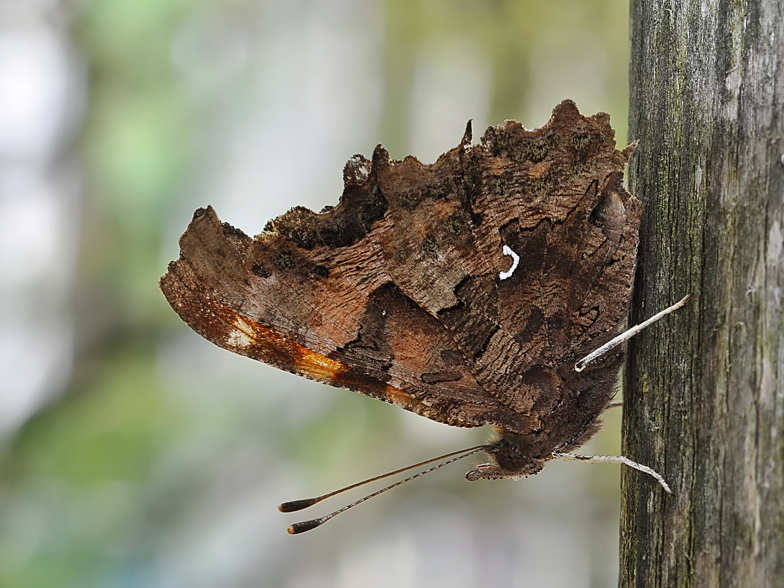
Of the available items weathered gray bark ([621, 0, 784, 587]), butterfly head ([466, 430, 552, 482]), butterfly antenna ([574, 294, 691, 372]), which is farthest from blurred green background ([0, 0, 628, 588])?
weathered gray bark ([621, 0, 784, 587])

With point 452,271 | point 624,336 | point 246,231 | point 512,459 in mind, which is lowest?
point 512,459

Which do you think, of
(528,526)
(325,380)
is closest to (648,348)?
(325,380)

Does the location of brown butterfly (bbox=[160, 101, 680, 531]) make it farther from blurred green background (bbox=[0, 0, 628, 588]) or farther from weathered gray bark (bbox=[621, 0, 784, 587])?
blurred green background (bbox=[0, 0, 628, 588])

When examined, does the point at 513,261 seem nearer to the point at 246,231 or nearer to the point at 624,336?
the point at 624,336

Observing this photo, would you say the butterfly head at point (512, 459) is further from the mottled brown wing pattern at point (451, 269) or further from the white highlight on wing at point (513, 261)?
the white highlight on wing at point (513, 261)

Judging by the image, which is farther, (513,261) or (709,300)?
(513,261)

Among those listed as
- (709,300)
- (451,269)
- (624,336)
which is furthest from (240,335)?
(709,300)

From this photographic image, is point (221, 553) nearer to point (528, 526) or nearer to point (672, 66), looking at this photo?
point (528, 526)
